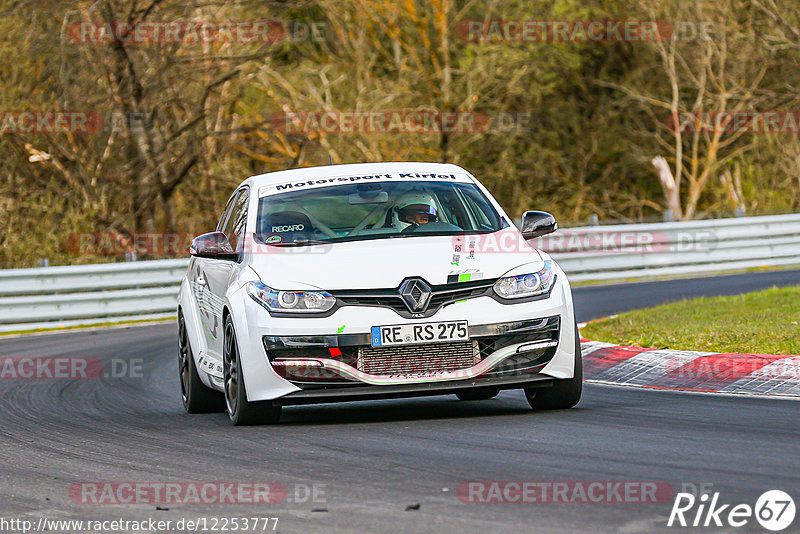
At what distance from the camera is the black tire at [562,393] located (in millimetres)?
8375

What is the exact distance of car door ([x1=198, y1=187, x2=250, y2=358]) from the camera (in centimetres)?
888

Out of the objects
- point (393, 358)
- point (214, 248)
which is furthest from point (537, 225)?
point (214, 248)

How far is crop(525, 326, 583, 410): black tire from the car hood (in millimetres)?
667

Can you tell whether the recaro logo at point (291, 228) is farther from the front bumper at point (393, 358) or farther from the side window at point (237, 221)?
the front bumper at point (393, 358)

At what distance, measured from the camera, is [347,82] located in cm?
3341

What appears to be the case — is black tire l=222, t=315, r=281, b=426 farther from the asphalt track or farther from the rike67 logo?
the rike67 logo

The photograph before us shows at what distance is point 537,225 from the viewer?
8.93 m

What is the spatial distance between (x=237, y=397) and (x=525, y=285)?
1864mm

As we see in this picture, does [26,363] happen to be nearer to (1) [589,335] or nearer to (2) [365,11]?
(1) [589,335]

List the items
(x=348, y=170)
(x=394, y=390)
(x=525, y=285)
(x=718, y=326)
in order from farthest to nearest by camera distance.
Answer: (x=718, y=326)
(x=348, y=170)
(x=525, y=285)
(x=394, y=390)

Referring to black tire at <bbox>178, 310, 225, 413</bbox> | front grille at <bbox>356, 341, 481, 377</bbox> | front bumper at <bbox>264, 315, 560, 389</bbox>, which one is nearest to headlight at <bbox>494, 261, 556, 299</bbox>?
front bumper at <bbox>264, 315, 560, 389</bbox>

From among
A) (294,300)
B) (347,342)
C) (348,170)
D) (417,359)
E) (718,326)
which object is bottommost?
(718,326)

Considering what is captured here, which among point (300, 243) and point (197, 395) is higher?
point (300, 243)

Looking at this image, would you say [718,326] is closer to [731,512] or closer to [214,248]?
[214,248]
